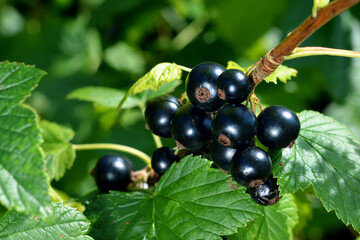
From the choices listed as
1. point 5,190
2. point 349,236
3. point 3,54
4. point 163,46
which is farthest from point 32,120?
point 3,54

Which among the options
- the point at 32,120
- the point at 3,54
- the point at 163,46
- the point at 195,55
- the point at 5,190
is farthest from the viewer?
the point at 3,54

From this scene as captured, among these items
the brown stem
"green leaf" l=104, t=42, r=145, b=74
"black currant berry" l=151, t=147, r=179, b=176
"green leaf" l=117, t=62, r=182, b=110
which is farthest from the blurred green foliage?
the brown stem

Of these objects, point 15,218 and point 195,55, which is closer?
point 15,218

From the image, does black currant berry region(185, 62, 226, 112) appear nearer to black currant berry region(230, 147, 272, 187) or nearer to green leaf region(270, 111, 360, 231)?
black currant berry region(230, 147, 272, 187)

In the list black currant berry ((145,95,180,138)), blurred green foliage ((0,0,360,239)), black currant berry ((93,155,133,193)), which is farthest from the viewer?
blurred green foliage ((0,0,360,239))

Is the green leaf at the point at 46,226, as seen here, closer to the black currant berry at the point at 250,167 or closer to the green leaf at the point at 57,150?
the black currant berry at the point at 250,167

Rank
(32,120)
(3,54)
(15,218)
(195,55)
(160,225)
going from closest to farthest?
(32,120) → (15,218) → (160,225) → (195,55) → (3,54)

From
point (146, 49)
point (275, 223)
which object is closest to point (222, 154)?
point (275, 223)

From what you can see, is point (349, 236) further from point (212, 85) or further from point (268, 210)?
point (212, 85)
